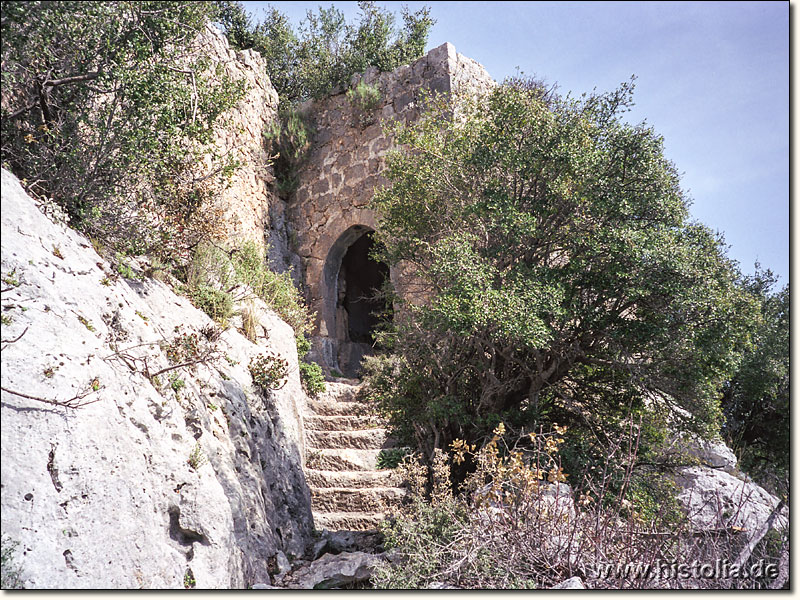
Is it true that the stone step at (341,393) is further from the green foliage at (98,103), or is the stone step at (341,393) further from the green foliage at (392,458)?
the green foliage at (98,103)

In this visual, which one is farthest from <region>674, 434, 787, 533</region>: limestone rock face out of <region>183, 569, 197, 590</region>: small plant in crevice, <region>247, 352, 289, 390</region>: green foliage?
<region>183, 569, 197, 590</region>: small plant in crevice

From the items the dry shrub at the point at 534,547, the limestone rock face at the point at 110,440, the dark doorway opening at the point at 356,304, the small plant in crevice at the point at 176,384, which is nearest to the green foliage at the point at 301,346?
the dark doorway opening at the point at 356,304

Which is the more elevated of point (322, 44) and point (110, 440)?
point (322, 44)

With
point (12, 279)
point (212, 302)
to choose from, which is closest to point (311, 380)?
point (212, 302)

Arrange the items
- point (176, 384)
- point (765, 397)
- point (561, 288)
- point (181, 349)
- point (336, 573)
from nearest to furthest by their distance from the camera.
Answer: point (176, 384), point (181, 349), point (336, 573), point (561, 288), point (765, 397)

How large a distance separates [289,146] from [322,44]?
225 cm

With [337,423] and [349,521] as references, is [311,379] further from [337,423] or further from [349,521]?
[349,521]

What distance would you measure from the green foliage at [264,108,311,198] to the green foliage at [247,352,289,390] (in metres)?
5.51

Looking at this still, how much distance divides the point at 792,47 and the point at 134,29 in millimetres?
4821

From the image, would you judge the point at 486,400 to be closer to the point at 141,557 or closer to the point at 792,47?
the point at 141,557

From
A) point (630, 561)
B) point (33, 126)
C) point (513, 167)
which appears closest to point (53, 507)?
point (33, 126)

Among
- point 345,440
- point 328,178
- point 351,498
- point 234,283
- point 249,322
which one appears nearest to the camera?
point 351,498

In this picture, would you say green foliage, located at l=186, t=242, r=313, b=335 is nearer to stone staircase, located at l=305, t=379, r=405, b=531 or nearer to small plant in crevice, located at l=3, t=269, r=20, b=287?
stone staircase, located at l=305, t=379, r=405, b=531

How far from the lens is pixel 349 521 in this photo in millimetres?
6461
